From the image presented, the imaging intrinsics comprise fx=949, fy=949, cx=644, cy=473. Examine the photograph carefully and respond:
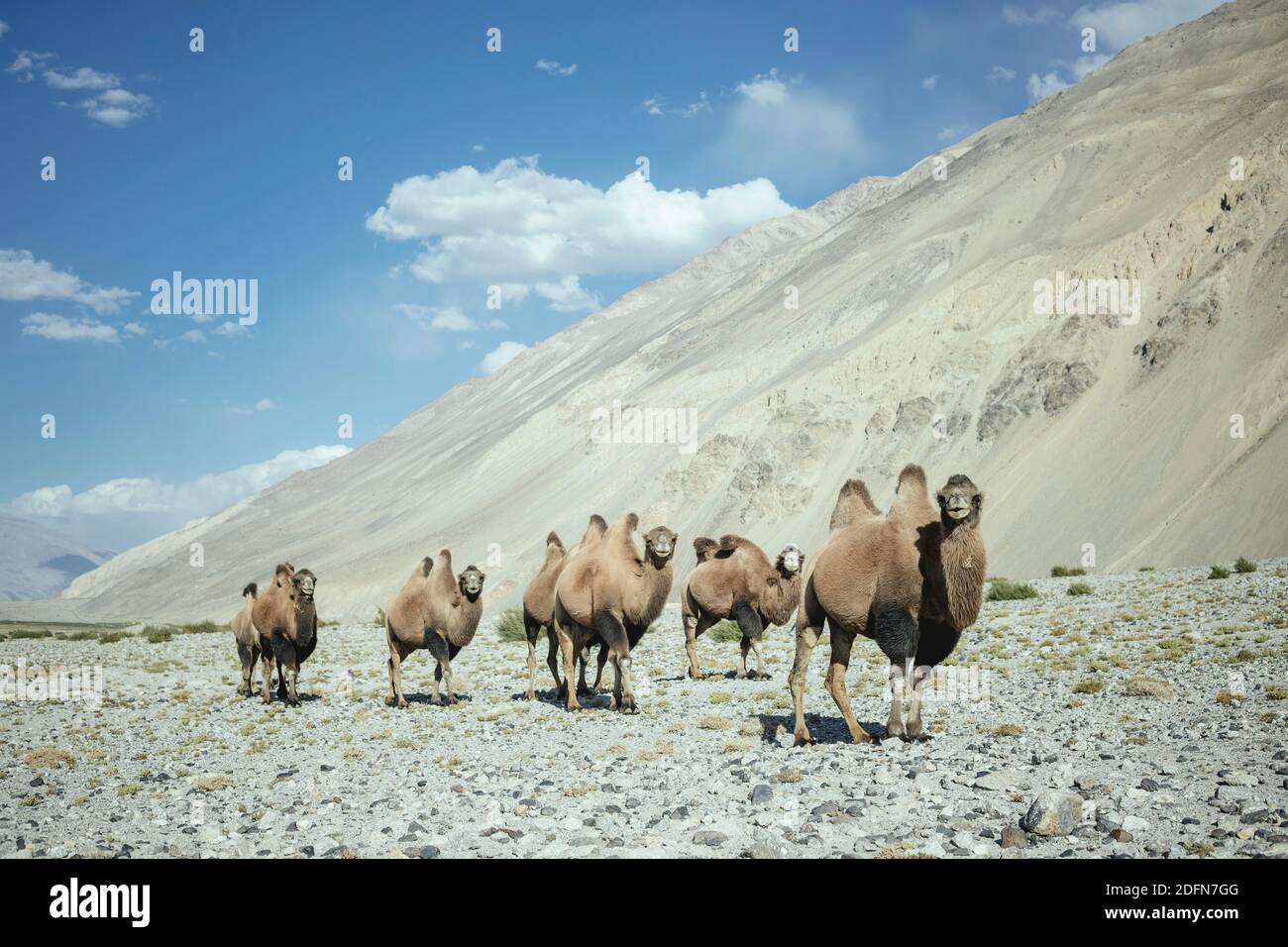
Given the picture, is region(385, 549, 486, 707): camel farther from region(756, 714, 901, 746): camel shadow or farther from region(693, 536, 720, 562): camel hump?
region(756, 714, 901, 746): camel shadow

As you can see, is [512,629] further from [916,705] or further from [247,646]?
[916,705]

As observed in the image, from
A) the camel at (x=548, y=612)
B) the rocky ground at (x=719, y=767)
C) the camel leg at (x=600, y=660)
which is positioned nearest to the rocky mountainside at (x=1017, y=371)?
the rocky ground at (x=719, y=767)

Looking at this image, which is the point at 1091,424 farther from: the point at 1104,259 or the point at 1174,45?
the point at 1174,45

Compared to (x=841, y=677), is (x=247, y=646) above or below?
below

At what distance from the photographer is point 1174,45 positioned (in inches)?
3794

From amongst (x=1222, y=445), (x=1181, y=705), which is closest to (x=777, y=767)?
(x=1181, y=705)

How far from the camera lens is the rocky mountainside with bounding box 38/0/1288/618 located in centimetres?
4962

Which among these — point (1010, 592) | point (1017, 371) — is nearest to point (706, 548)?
point (1010, 592)

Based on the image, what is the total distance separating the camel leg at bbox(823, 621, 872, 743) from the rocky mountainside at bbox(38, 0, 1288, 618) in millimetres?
35827

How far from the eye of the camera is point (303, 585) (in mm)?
15578

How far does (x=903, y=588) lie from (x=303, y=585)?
1035cm

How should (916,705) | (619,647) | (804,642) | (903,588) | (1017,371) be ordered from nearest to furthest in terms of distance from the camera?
(903,588)
(916,705)
(804,642)
(619,647)
(1017,371)

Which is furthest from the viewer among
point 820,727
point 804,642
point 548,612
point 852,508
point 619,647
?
point 548,612
